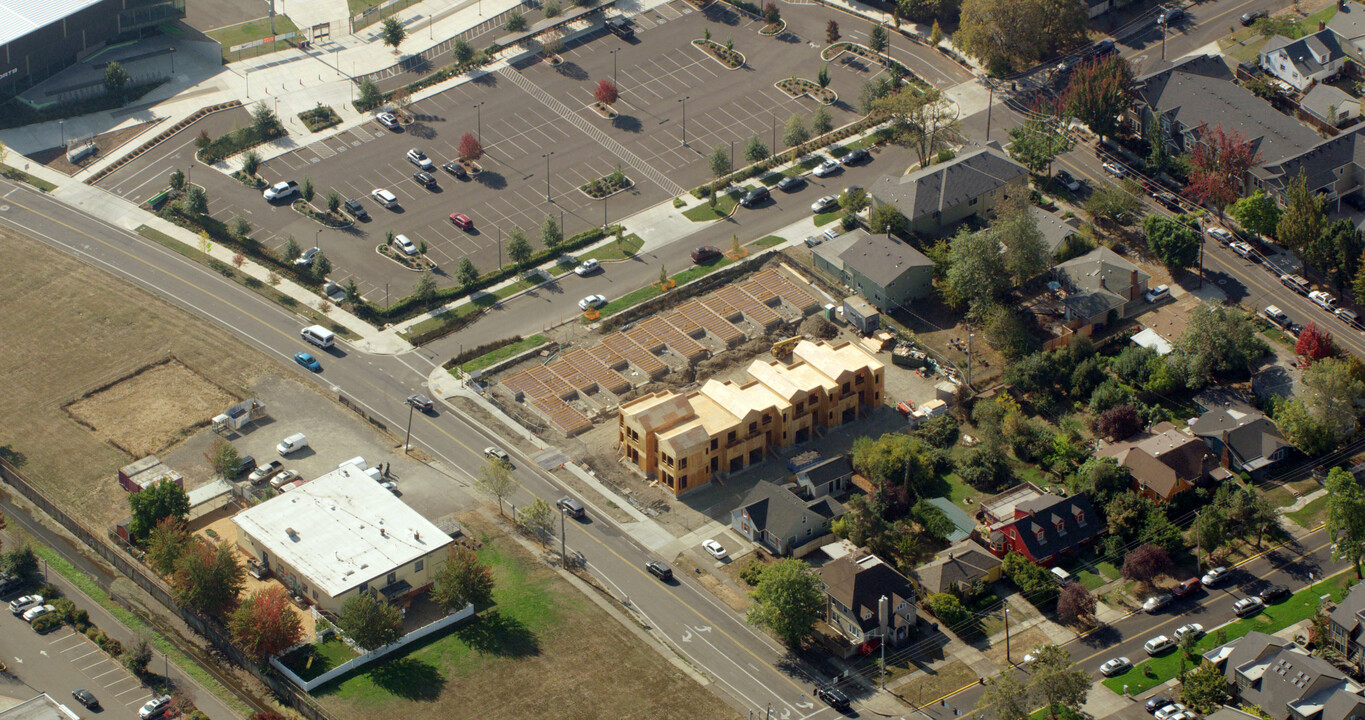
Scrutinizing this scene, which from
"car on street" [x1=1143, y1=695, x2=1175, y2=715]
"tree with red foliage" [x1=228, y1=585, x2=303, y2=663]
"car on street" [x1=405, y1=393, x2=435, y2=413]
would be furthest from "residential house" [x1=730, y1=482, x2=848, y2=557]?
"tree with red foliage" [x1=228, y1=585, x2=303, y2=663]

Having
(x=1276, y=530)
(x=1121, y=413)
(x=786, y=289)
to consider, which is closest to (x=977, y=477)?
(x=1121, y=413)

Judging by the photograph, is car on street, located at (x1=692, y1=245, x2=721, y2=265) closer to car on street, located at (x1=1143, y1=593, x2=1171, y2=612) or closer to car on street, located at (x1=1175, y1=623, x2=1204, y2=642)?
car on street, located at (x1=1143, y1=593, x2=1171, y2=612)

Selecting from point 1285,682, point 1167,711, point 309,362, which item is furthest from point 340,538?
point 1285,682

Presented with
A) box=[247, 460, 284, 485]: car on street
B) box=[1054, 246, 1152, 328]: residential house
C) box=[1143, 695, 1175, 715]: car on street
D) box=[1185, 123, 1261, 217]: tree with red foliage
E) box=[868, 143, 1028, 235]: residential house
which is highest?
box=[1185, 123, 1261, 217]: tree with red foliage

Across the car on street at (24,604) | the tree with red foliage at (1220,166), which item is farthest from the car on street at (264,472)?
the tree with red foliage at (1220,166)

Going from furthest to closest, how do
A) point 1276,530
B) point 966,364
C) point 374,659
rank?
point 966,364
point 1276,530
point 374,659

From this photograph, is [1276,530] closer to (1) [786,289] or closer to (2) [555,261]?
(1) [786,289]

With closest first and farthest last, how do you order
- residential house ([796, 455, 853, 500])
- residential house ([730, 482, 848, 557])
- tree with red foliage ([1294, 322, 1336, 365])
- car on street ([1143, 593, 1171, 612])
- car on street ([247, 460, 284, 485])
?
car on street ([1143, 593, 1171, 612])
residential house ([730, 482, 848, 557])
residential house ([796, 455, 853, 500])
car on street ([247, 460, 284, 485])
tree with red foliage ([1294, 322, 1336, 365])
